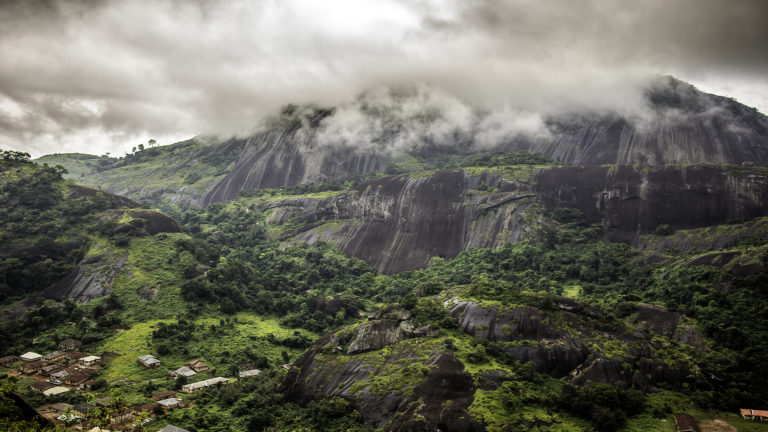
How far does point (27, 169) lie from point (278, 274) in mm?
59040

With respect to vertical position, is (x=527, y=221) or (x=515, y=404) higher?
(x=527, y=221)

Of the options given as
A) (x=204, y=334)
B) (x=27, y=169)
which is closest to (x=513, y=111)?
(x=204, y=334)

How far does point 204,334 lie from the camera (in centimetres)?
6888

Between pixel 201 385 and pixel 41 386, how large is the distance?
15.8m

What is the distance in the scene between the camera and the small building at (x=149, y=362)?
58812 millimetres

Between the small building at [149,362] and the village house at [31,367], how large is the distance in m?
10.6

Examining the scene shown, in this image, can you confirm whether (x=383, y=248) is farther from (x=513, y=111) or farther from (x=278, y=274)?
(x=513, y=111)

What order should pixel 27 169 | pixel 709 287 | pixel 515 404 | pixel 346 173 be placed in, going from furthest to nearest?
pixel 346 173 < pixel 27 169 < pixel 709 287 < pixel 515 404

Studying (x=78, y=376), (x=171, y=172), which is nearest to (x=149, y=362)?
(x=78, y=376)

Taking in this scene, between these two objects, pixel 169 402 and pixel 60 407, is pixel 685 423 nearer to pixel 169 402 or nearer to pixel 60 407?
pixel 169 402

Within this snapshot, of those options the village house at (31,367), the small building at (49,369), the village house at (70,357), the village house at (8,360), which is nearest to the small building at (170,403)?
the small building at (49,369)

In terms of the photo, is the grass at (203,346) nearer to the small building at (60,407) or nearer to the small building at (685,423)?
the small building at (60,407)

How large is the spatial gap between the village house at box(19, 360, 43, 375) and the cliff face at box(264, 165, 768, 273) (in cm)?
5976

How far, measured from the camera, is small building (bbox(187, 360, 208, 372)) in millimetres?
60375
